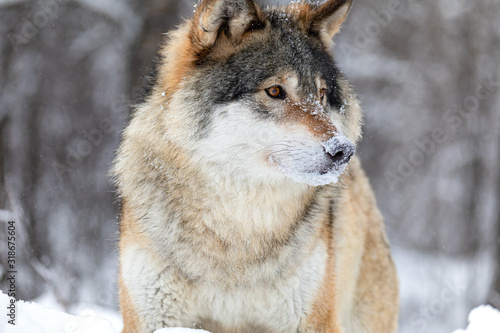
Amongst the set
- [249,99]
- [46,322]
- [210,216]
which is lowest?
[46,322]

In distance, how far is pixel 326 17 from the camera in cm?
332

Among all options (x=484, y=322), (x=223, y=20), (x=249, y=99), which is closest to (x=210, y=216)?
(x=249, y=99)

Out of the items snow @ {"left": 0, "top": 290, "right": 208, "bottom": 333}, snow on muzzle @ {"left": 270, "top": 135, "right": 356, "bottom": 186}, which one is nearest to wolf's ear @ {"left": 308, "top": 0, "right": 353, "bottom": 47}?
snow on muzzle @ {"left": 270, "top": 135, "right": 356, "bottom": 186}

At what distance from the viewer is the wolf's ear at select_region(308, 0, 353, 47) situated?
129 inches

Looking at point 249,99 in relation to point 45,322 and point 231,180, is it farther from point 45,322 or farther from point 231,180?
point 45,322

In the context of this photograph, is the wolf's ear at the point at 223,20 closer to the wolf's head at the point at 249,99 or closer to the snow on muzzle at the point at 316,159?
the wolf's head at the point at 249,99

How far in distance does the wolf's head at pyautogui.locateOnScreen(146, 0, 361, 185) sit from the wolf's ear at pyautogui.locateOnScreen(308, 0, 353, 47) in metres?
0.26

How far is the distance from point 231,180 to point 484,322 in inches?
92.2

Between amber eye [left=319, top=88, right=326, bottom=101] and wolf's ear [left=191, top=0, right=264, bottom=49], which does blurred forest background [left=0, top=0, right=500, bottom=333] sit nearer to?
wolf's ear [left=191, top=0, right=264, bottom=49]

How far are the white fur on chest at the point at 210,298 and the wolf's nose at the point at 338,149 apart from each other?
0.72 m

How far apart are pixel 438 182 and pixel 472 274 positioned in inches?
72.2

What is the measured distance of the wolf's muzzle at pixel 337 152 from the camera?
8.46 feet

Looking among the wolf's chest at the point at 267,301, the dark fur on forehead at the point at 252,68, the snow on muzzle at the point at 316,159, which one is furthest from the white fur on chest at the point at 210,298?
the dark fur on forehead at the point at 252,68

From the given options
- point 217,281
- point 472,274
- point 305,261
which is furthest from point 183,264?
point 472,274
